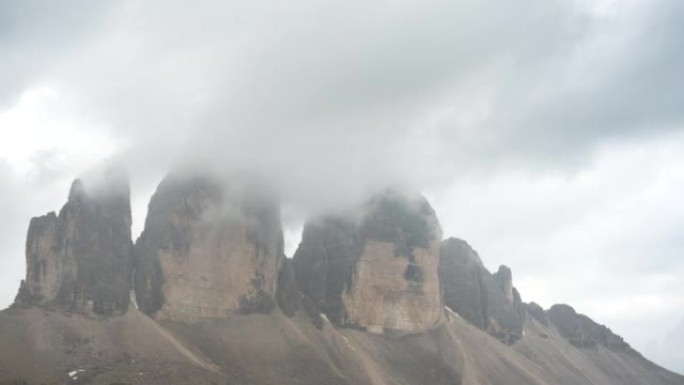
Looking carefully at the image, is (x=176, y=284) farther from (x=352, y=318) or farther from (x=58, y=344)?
(x=352, y=318)

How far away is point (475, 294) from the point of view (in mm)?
185375

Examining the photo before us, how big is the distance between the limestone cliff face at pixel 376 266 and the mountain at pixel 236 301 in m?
0.29

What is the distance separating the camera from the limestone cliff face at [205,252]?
132375 millimetres

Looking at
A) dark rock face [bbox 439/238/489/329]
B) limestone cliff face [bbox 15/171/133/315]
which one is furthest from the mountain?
dark rock face [bbox 439/238/489/329]

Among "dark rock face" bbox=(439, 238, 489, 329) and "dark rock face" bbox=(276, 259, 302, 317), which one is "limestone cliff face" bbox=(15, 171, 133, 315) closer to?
"dark rock face" bbox=(276, 259, 302, 317)

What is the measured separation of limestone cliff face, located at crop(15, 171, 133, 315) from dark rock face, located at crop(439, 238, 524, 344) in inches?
3152

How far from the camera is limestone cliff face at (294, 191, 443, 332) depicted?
153250 mm

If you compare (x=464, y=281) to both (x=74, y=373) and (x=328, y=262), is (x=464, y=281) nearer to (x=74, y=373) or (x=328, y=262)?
(x=328, y=262)

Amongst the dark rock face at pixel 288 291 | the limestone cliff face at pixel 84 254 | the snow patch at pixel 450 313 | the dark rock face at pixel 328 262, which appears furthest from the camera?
the snow patch at pixel 450 313

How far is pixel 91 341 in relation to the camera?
112 meters

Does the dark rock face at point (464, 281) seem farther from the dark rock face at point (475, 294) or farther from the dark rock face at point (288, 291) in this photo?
the dark rock face at point (288, 291)

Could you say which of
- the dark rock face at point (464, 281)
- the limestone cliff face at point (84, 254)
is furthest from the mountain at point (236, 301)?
the dark rock face at point (464, 281)

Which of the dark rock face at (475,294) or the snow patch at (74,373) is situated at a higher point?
the dark rock face at (475,294)

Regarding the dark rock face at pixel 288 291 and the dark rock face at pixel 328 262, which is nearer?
the dark rock face at pixel 288 291
